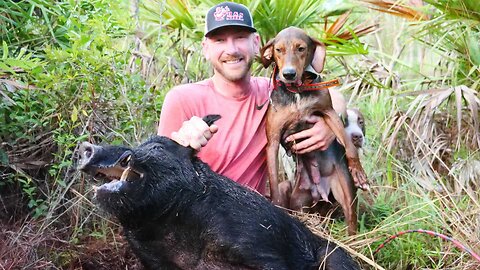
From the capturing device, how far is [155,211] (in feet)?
10.5

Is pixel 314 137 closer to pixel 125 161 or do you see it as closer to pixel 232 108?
pixel 232 108

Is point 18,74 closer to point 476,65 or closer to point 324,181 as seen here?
point 324,181

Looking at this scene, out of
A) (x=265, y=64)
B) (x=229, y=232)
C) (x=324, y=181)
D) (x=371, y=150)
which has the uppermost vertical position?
(x=265, y=64)

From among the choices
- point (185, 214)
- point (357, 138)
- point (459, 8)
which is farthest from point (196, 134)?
point (459, 8)

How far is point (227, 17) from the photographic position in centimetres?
427

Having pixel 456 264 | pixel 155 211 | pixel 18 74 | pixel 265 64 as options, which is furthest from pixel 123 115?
pixel 456 264

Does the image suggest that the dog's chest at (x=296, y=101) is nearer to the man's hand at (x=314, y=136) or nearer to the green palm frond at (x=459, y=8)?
the man's hand at (x=314, y=136)

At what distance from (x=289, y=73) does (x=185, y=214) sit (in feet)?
3.93

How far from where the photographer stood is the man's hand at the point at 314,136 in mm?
4301

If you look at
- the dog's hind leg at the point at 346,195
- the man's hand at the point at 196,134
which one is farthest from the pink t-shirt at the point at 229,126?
the man's hand at the point at 196,134

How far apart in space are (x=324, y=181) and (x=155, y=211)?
159 cm

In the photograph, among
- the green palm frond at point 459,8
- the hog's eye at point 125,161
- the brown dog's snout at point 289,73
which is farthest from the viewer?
the green palm frond at point 459,8

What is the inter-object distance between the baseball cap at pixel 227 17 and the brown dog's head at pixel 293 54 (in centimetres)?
22

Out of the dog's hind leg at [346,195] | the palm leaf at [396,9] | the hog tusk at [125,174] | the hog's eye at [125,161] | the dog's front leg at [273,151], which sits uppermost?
the palm leaf at [396,9]
